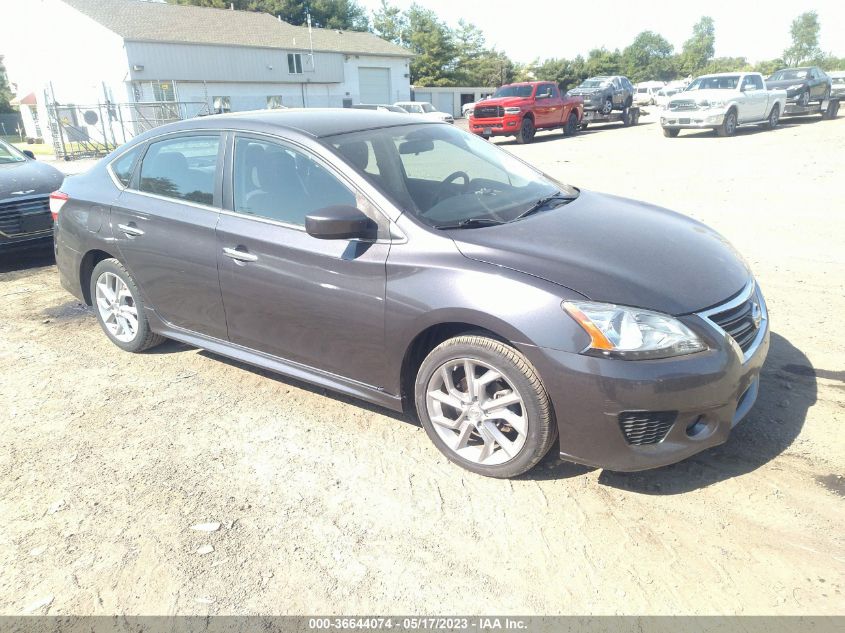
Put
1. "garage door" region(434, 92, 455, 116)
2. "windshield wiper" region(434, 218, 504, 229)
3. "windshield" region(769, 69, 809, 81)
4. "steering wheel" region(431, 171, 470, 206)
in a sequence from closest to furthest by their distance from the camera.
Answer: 1. "windshield wiper" region(434, 218, 504, 229)
2. "steering wheel" region(431, 171, 470, 206)
3. "windshield" region(769, 69, 809, 81)
4. "garage door" region(434, 92, 455, 116)

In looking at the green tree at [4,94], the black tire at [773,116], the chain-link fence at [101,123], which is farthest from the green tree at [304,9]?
the black tire at [773,116]

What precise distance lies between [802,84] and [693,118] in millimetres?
5767

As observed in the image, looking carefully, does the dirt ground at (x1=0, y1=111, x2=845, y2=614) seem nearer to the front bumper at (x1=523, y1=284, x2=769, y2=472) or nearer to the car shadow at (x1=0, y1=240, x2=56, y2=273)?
the front bumper at (x1=523, y1=284, x2=769, y2=472)

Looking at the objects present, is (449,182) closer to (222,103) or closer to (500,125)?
(500,125)

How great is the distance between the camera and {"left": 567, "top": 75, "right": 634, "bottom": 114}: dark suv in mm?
26547

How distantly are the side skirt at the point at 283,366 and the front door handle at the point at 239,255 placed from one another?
61 cm

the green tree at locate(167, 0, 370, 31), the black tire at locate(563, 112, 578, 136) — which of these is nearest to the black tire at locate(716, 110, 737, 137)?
the black tire at locate(563, 112, 578, 136)

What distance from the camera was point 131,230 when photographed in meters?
4.47

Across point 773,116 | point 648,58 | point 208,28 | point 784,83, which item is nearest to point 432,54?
point 208,28

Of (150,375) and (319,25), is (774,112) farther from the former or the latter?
(319,25)

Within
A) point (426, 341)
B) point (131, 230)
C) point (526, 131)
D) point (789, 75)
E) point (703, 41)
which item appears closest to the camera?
point (426, 341)

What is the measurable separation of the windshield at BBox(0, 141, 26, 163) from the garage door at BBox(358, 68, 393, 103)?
4367cm

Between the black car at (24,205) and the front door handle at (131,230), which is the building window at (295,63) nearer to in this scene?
the black car at (24,205)

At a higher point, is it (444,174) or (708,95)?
(708,95)
